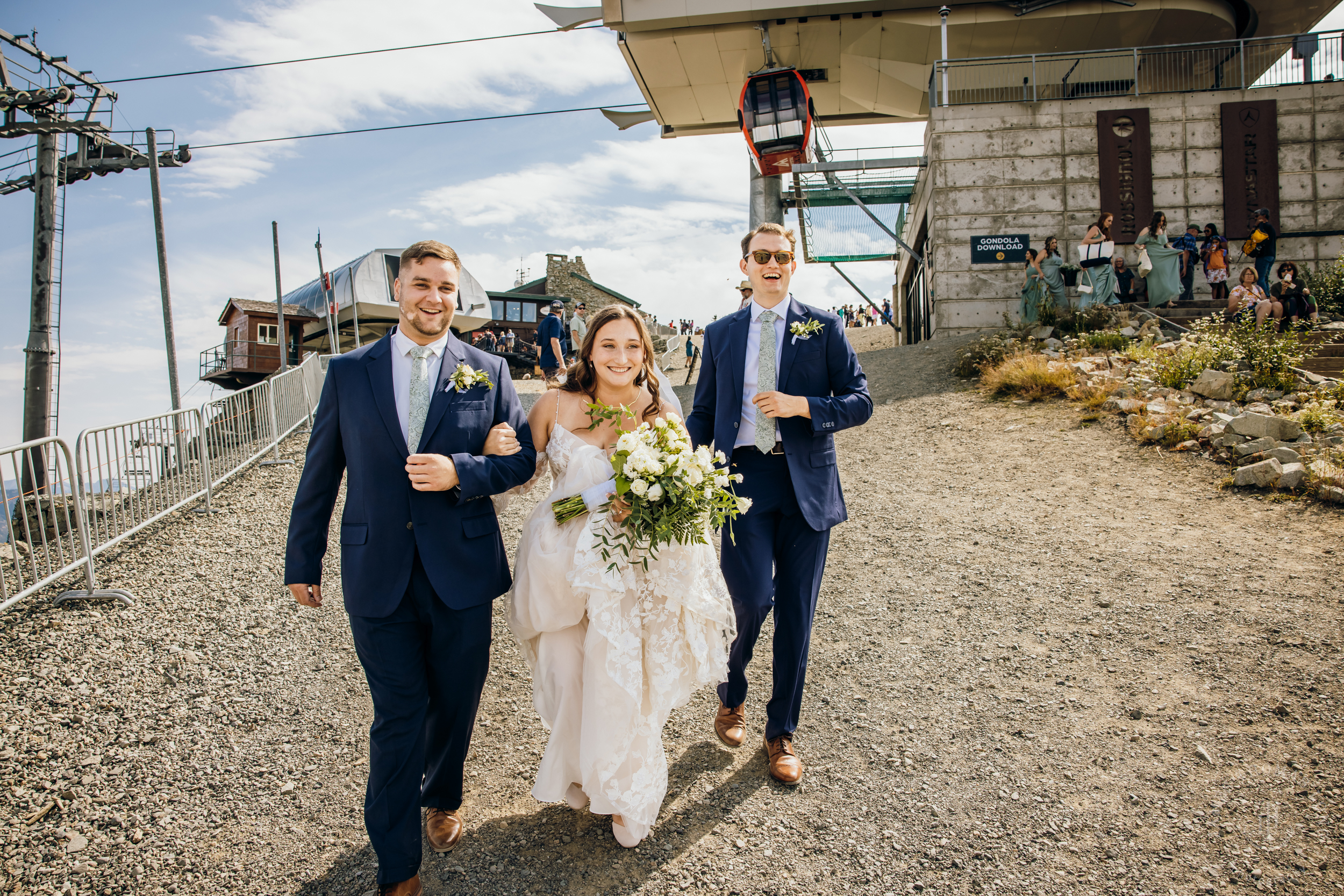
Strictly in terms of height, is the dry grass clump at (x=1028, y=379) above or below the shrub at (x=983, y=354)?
below

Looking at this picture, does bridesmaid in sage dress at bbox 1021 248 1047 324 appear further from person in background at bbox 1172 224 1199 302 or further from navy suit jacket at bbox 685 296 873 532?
navy suit jacket at bbox 685 296 873 532

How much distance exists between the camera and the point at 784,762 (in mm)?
3553

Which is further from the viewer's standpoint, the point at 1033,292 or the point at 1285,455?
the point at 1033,292

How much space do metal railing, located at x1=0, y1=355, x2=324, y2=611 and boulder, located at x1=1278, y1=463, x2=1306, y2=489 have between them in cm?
992

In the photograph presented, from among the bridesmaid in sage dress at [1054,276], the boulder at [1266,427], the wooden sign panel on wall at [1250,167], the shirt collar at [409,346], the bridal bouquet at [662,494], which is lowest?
the boulder at [1266,427]

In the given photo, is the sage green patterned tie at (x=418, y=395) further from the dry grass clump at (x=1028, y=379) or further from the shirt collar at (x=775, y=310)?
the dry grass clump at (x=1028, y=379)

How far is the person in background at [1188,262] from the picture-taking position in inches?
601

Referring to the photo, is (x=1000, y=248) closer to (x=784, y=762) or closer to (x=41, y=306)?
(x=784, y=762)

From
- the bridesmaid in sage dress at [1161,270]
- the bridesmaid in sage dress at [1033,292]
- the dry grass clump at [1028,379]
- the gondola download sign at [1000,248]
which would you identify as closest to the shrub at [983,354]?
the dry grass clump at [1028,379]

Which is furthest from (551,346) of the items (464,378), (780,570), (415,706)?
→ (415,706)

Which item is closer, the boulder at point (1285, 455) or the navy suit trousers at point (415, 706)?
the navy suit trousers at point (415, 706)

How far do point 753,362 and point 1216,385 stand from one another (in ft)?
27.3

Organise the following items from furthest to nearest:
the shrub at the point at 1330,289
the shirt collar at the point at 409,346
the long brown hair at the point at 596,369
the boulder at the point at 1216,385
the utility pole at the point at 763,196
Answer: the utility pole at the point at 763,196 < the shrub at the point at 1330,289 < the boulder at the point at 1216,385 < the long brown hair at the point at 596,369 < the shirt collar at the point at 409,346

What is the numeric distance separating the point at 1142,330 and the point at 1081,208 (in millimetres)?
5894
